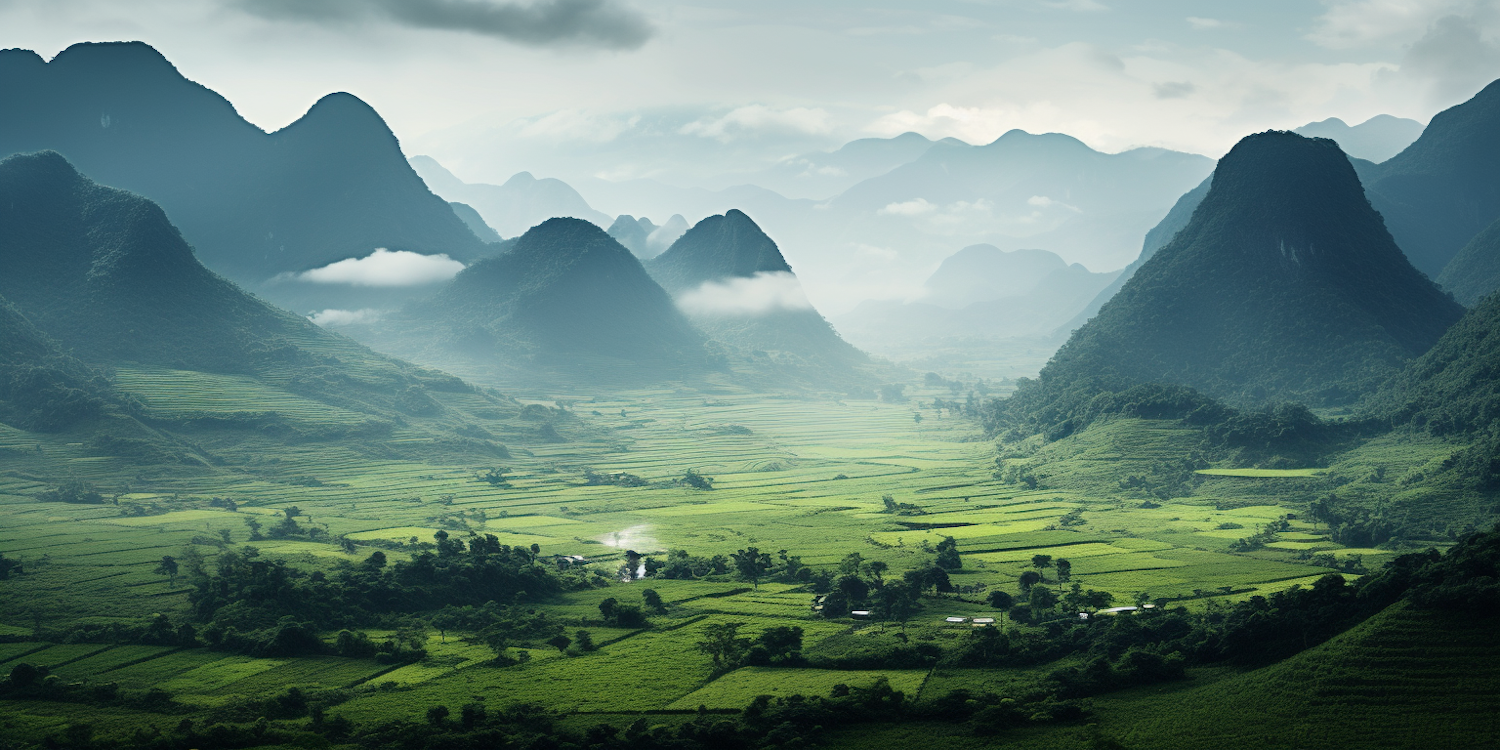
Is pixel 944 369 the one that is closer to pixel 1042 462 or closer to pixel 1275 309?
pixel 1275 309

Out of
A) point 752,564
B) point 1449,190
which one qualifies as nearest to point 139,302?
point 752,564

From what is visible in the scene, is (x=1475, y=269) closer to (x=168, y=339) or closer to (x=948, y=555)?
(x=948, y=555)

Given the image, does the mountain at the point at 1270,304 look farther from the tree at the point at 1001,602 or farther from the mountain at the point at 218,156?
the mountain at the point at 218,156

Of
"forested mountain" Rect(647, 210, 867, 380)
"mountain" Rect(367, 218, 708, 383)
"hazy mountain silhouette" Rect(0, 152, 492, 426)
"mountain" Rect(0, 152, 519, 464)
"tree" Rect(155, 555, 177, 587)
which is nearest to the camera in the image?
"tree" Rect(155, 555, 177, 587)

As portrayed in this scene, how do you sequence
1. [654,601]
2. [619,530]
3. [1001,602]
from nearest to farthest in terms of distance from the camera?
[1001,602] < [654,601] < [619,530]

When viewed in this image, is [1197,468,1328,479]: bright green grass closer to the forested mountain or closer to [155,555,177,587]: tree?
[155,555,177,587]: tree


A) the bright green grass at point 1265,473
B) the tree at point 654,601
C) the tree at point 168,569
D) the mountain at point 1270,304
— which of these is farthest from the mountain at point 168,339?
the mountain at point 1270,304

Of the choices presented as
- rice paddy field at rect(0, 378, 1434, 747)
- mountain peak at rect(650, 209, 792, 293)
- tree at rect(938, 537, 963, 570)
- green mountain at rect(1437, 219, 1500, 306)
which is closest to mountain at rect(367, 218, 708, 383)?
mountain peak at rect(650, 209, 792, 293)
